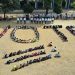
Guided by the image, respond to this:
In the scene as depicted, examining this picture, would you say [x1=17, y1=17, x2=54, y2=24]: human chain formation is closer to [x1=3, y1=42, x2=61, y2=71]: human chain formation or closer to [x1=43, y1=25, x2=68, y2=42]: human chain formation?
[x1=43, y1=25, x2=68, y2=42]: human chain formation

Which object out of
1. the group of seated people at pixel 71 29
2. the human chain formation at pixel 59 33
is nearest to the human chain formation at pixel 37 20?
the human chain formation at pixel 59 33

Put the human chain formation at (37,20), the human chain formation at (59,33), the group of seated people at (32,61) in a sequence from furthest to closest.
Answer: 1. the human chain formation at (37,20)
2. the human chain formation at (59,33)
3. the group of seated people at (32,61)

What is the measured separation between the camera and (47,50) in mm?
64125

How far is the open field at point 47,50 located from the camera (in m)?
54.0

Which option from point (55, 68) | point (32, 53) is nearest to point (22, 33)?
point (32, 53)

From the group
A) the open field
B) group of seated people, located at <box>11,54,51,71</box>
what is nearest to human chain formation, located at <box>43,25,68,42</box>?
the open field

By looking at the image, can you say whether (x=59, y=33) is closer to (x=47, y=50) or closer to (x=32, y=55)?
(x=47, y=50)

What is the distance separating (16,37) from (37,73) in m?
21.1

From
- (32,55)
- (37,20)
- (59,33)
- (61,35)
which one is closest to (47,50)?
(32,55)

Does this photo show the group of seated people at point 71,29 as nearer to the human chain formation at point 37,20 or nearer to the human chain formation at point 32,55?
the human chain formation at point 37,20

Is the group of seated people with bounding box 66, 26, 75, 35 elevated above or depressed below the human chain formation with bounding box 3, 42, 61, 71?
below

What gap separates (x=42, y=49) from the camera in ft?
212

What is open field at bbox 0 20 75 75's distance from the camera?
53950mm

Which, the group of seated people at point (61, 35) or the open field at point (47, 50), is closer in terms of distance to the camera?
the open field at point (47, 50)
